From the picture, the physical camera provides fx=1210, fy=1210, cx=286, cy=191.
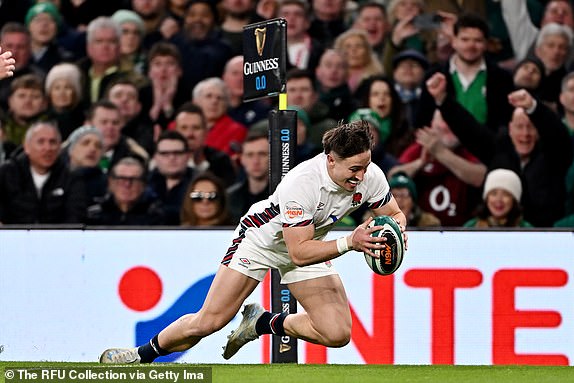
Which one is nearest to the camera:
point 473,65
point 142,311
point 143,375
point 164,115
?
point 143,375

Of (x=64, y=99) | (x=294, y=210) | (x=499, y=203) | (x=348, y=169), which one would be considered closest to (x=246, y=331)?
(x=294, y=210)

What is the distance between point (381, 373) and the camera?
9375 mm

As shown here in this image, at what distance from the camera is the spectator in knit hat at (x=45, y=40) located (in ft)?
49.6

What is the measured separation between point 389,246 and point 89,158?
6.14 m

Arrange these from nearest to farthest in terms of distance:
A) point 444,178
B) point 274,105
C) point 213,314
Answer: point 213,314 < point 444,178 < point 274,105

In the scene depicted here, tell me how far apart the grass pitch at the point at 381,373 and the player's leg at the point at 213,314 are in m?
0.21

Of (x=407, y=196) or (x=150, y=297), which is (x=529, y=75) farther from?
(x=150, y=297)

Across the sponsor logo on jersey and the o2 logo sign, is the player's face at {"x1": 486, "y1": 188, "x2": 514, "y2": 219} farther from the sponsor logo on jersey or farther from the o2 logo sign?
the sponsor logo on jersey

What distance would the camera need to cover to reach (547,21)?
14141mm

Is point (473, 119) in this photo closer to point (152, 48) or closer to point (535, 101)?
point (535, 101)

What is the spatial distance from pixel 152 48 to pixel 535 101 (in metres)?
4.70

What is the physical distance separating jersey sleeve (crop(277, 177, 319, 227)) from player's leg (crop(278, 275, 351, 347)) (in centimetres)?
70

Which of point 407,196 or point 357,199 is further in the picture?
point 407,196

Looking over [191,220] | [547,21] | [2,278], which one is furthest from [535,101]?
[2,278]
